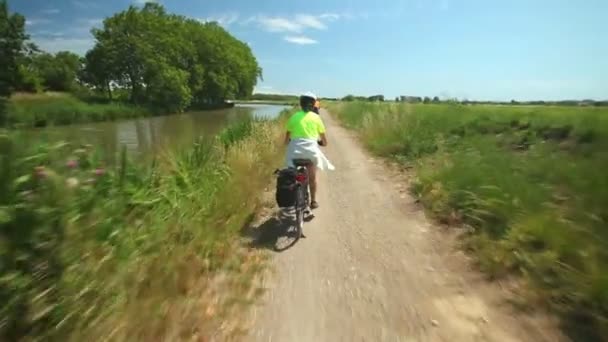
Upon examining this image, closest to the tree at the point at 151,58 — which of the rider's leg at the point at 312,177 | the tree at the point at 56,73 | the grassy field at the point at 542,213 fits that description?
the tree at the point at 56,73

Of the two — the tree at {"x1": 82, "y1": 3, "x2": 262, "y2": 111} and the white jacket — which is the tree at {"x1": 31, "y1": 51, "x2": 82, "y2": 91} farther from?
Result: the white jacket

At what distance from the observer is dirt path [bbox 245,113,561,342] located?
319 cm

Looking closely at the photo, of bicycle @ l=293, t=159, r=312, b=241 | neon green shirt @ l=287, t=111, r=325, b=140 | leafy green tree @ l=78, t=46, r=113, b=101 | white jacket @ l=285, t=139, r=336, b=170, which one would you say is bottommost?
bicycle @ l=293, t=159, r=312, b=241

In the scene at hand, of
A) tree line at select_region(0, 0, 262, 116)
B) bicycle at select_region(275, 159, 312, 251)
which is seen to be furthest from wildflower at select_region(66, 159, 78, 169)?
tree line at select_region(0, 0, 262, 116)

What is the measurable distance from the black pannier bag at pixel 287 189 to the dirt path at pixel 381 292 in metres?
0.61

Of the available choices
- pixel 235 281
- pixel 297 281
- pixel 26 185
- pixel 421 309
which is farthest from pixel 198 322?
pixel 421 309

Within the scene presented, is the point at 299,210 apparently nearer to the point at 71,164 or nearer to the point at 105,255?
the point at 105,255

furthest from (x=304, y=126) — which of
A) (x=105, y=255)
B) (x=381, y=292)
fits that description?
(x=105, y=255)

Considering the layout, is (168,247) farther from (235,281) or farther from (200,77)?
(200,77)

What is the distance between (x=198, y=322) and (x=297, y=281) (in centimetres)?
128

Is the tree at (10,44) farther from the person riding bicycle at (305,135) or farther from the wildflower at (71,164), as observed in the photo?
the wildflower at (71,164)

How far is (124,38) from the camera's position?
5138 centimetres

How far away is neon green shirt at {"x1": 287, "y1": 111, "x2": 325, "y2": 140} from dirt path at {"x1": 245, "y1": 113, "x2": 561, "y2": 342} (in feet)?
4.87

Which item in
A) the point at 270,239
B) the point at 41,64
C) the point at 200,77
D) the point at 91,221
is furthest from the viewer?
the point at 41,64
